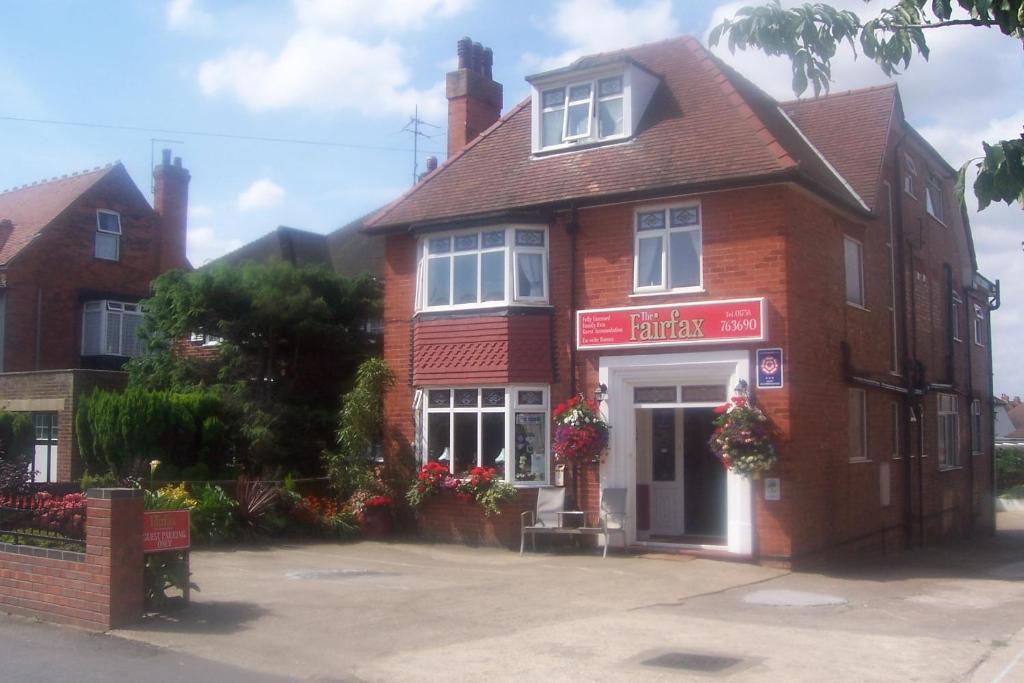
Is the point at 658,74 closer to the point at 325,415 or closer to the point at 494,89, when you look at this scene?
the point at 494,89

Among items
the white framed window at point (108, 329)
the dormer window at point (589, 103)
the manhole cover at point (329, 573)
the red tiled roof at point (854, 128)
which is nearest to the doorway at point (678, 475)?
the dormer window at point (589, 103)

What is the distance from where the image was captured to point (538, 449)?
56.9 ft

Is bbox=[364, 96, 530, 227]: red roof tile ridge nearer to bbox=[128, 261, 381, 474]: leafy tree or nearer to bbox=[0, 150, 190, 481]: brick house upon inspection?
bbox=[128, 261, 381, 474]: leafy tree

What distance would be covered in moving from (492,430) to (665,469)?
3046 millimetres

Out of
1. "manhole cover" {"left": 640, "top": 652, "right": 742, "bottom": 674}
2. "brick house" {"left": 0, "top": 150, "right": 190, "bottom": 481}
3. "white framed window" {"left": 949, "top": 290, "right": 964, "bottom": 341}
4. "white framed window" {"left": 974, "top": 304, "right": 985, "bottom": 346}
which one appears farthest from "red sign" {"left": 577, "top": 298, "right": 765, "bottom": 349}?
"brick house" {"left": 0, "top": 150, "right": 190, "bottom": 481}

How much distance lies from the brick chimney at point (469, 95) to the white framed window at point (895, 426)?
32.5ft

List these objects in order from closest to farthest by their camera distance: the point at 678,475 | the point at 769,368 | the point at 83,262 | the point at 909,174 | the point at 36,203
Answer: the point at 769,368
the point at 678,475
the point at 909,174
the point at 83,262
the point at 36,203

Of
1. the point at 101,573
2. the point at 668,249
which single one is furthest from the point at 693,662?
the point at 668,249

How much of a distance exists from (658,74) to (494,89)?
523 cm

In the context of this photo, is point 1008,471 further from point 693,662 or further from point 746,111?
point 693,662

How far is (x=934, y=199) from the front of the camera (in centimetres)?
2417

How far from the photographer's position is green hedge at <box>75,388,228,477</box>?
792 inches

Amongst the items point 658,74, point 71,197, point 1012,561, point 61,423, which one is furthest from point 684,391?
point 71,197

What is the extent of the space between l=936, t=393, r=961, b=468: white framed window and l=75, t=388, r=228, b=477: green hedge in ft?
50.2
